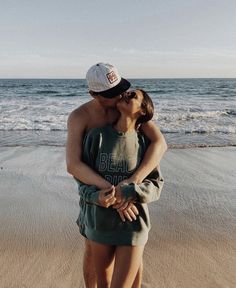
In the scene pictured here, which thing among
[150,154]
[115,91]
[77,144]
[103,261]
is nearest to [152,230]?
[103,261]

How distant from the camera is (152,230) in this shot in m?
4.61

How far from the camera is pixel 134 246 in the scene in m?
2.29

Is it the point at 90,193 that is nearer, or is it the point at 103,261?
the point at 90,193

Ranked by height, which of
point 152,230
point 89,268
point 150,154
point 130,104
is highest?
point 130,104

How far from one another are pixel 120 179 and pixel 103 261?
50cm

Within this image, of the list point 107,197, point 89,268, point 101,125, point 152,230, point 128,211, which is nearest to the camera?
point 107,197

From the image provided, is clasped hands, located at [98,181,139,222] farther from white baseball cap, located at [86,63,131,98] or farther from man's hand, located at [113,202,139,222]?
white baseball cap, located at [86,63,131,98]

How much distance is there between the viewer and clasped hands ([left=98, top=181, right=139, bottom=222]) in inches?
83.8

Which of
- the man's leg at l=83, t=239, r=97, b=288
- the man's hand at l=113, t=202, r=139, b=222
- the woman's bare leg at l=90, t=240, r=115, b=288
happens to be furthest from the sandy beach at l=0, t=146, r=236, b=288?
the man's hand at l=113, t=202, r=139, b=222

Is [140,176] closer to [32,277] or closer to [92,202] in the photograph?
[92,202]

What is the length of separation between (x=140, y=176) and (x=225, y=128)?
38.5ft

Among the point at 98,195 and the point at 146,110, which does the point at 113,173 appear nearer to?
the point at 98,195

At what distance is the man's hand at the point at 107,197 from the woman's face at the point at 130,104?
41 centimetres

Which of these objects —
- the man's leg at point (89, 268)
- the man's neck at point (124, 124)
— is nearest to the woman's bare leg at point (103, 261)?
the man's leg at point (89, 268)
